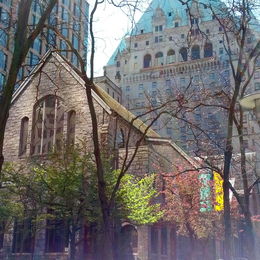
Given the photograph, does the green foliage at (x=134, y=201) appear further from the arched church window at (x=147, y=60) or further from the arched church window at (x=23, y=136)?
the arched church window at (x=147, y=60)

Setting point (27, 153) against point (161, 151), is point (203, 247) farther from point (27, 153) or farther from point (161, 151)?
point (27, 153)

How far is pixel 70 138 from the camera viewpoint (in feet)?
104

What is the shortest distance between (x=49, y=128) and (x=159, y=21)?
299 feet

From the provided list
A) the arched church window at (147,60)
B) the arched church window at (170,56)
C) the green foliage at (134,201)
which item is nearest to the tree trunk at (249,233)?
the green foliage at (134,201)

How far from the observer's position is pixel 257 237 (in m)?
53.9

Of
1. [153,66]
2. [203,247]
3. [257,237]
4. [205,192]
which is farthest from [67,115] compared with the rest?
[153,66]

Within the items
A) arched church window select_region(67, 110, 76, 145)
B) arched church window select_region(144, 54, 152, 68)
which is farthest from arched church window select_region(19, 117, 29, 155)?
arched church window select_region(144, 54, 152, 68)

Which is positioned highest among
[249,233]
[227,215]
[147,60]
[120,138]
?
[147,60]

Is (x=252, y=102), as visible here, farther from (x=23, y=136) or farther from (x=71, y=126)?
(x=23, y=136)

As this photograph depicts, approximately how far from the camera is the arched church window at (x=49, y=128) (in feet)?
105

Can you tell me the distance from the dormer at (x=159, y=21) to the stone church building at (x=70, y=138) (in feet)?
282

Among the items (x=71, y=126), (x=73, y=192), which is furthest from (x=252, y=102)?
(x=71, y=126)

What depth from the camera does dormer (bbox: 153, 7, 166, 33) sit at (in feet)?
382

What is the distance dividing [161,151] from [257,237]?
25.5 m
